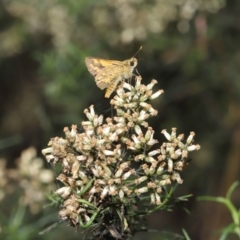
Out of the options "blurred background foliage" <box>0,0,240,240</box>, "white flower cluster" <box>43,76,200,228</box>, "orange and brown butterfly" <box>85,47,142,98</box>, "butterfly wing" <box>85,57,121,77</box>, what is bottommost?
"white flower cluster" <box>43,76,200,228</box>

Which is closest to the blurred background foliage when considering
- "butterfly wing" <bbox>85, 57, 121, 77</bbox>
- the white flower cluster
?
"butterfly wing" <bbox>85, 57, 121, 77</bbox>

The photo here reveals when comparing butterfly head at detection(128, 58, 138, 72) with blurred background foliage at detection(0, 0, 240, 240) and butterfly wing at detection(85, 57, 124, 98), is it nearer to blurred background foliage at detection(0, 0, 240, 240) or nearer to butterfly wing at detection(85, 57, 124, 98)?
butterfly wing at detection(85, 57, 124, 98)

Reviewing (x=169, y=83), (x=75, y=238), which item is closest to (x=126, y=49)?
(x=169, y=83)

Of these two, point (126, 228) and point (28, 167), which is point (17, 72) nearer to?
point (28, 167)

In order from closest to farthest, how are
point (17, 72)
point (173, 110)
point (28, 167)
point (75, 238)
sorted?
point (28, 167), point (75, 238), point (173, 110), point (17, 72)

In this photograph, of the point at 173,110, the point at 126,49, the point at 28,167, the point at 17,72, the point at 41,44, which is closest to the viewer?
the point at 28,167

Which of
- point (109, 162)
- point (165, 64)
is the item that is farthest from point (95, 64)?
point (165, 64)

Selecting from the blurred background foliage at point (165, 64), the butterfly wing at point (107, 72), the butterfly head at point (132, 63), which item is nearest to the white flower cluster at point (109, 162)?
the butterfly wing at point (107, 72)
